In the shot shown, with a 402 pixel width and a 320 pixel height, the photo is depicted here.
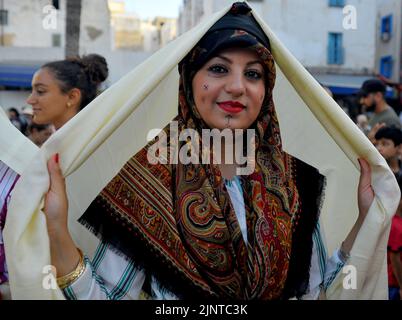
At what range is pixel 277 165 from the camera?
6.34 feet

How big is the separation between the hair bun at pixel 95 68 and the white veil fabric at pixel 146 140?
142 centimetres

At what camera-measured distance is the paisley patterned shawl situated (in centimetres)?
171

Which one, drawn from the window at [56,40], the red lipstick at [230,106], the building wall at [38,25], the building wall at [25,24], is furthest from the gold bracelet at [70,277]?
the window at [56,40]

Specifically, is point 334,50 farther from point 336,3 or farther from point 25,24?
point 25,24

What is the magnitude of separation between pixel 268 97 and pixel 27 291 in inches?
40.8

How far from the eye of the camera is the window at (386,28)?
2552cm

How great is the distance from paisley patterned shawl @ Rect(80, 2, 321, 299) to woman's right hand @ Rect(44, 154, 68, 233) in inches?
5.2

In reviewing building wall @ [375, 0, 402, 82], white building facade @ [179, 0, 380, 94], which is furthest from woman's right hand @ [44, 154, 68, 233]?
building wall @ [375, 0, 402, 82]

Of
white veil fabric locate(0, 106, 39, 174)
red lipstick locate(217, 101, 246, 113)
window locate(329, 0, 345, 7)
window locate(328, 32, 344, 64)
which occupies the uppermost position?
window locate(329, 0, 345, 7)

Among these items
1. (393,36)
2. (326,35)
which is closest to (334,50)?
(326,35)

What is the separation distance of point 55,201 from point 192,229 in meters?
0.44

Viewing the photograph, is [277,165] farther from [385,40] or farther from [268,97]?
[385,40]

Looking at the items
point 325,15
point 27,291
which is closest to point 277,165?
point 27,291

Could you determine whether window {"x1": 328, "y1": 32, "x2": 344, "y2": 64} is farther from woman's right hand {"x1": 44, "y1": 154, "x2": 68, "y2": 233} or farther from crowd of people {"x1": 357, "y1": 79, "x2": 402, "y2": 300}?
woman's right hand {"x1": 44, "y1": 154, "x2": 68, "y2": 233}
